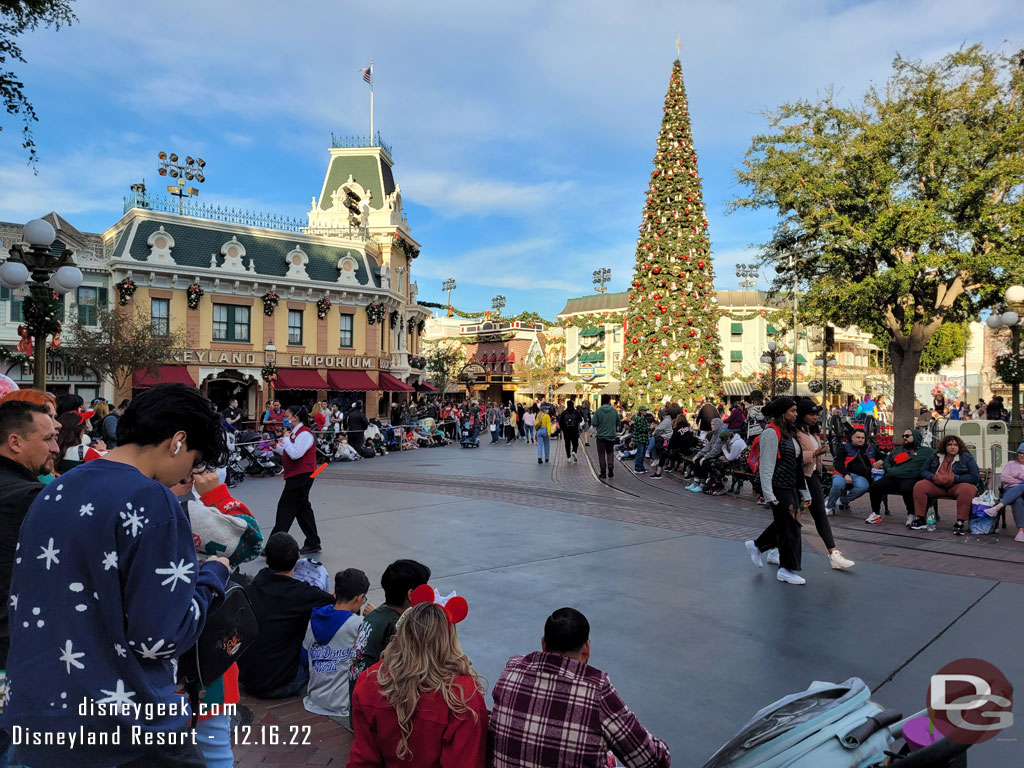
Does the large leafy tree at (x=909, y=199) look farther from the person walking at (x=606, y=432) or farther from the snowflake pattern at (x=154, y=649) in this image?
the snowflake pattern at (x=154, y=649)

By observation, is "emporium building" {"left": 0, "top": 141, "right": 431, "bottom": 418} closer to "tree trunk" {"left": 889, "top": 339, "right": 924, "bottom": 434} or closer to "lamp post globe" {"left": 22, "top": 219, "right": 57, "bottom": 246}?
"lamp post globe" {"left": 22, "top": 219, "right": 57, "bottom": 246}

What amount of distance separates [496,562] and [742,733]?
4.54m

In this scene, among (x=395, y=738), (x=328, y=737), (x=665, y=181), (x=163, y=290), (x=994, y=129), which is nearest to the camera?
(x=395, y=738)

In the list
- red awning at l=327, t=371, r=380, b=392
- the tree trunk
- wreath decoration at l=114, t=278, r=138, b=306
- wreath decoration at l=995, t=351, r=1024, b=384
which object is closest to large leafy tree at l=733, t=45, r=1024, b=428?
the tree trunk

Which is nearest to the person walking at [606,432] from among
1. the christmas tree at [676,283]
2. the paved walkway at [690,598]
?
the paved walkway at [690,598]

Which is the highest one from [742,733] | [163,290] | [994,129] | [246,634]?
[994,129]

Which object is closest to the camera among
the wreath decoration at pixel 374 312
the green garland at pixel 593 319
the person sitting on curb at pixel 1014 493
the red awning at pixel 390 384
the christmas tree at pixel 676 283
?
the person sitting on curb at pixel 1014 493

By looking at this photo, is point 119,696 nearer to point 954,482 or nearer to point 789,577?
point 789,577

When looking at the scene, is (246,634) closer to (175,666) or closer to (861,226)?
(175,666)

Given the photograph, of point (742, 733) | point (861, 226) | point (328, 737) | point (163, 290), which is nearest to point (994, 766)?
point (742, 733)

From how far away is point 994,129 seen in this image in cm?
1741

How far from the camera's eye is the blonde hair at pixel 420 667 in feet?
7.42

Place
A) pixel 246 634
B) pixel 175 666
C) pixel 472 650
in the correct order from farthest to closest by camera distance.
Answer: pixel 472 650, pixel 246 634, pixel 175 666

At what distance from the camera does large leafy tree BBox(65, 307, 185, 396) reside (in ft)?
78.9
